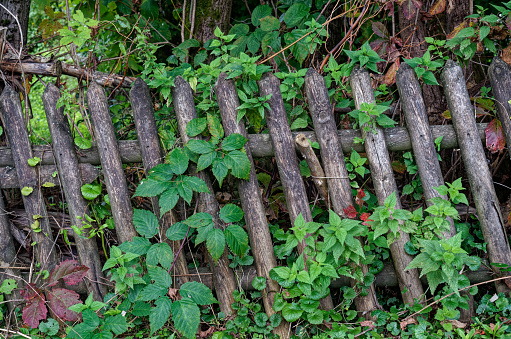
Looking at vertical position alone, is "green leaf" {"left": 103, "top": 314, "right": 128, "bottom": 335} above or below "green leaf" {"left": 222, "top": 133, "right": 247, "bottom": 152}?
below

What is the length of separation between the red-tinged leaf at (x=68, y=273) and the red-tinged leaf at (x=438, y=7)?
9.77 feet

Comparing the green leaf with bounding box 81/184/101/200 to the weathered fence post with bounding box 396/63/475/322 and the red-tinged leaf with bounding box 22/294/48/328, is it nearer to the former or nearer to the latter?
the red-tinged leaf with bounding box 22/294/48/328

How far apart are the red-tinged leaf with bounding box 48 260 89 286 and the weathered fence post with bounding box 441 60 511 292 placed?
2.45m

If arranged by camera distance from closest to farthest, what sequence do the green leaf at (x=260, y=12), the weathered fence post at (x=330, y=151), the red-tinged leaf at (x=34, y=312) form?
the red-tinged leaf at (x=34, y=312)
the weathered fence post at (x=330, y=151)
the green leaf at (x=260, y=12)

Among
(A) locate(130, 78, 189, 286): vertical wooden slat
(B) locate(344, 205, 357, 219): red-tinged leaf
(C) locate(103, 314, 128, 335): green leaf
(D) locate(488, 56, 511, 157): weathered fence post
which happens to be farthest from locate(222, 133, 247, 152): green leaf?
(D) locate(488, 56, 511, 157): weathered fence post

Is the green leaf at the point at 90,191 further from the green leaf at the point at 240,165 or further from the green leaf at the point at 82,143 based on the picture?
the green leaf at the point at 240,165

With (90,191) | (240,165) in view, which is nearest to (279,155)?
(240,165)

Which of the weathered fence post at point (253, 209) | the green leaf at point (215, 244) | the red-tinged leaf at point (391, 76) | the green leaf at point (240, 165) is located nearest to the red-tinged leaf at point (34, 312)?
the green leaf at point (215, 244)

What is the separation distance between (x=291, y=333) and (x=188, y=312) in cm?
64

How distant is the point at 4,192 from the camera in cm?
296

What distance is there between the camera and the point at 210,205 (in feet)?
8.46

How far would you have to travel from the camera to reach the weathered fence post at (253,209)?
2.52 metres

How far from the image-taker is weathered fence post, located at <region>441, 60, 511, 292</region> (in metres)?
2.51

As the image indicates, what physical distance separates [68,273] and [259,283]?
45.9 inches
